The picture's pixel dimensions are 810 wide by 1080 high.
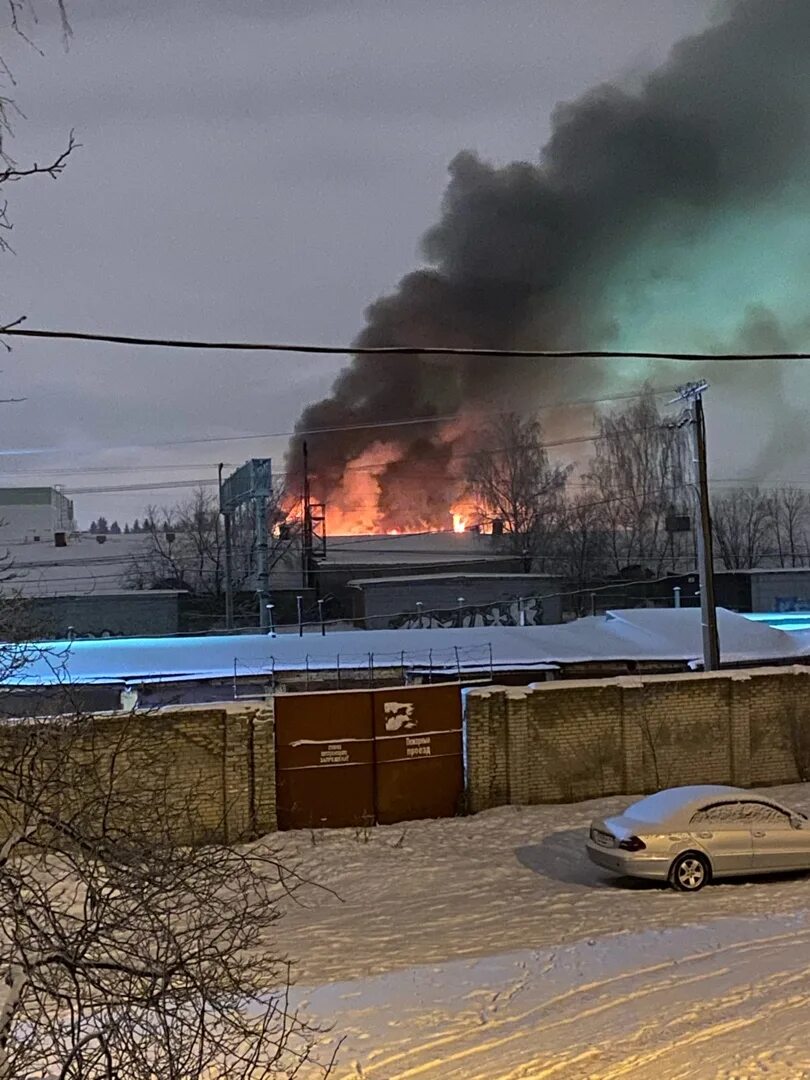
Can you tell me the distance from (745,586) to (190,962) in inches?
1888

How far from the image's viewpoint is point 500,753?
755 inches

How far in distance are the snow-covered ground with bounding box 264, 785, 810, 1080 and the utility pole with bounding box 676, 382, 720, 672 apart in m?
8.35

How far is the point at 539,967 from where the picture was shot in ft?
34.3

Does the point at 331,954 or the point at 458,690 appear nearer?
the point at 331,954

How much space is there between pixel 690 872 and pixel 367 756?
6.38m

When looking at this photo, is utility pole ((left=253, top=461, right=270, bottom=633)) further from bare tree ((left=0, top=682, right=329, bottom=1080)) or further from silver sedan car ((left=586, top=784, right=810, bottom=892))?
bare tree ((left=0, top=682, right=329, bottom=1080))

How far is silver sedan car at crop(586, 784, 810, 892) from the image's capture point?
13.8 metres

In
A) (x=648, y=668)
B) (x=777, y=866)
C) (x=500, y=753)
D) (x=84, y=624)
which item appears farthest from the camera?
(x=84, y=624)

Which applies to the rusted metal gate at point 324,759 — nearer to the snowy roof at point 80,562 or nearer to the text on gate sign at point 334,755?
the text on gate sign at point 334,755

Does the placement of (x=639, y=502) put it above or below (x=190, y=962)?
above

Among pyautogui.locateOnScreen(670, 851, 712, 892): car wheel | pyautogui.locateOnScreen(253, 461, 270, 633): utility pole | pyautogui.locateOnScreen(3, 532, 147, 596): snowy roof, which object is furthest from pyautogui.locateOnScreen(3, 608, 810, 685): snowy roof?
pyautogui.locateOnScreen(3, 532, 147, 596): snowy roof

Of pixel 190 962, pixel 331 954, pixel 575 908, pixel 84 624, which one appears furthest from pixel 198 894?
pixel 84 624

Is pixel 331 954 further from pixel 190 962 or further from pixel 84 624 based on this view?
pixel 84 624

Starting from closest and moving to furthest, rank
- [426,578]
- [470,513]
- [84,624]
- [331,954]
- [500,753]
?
[331,954] < [500,753] < [84,624] < [426,578] < [470,513]
